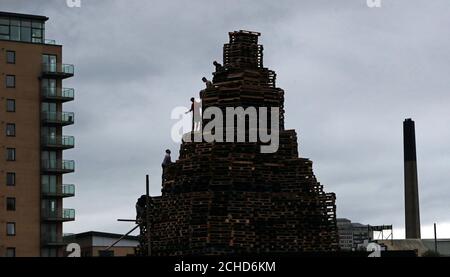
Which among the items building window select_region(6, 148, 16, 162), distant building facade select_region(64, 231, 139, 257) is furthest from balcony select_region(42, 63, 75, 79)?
distant building facade select_region(64, 231, 139, 257)

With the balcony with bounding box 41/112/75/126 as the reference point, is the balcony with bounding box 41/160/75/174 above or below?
below

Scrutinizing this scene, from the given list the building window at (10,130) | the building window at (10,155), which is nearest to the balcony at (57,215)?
the building window at (10,155)

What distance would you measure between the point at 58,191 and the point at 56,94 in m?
8.40

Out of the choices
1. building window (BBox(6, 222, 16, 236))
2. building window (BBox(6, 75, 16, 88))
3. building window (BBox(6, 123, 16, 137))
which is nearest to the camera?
building window (BBox(6, 222, 16, 236))

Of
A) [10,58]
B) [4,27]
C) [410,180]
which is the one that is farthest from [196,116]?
[410,180]

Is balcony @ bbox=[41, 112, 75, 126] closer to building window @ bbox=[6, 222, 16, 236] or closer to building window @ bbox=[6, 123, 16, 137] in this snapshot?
building window @ bbox=[6, 123, 16, 137]

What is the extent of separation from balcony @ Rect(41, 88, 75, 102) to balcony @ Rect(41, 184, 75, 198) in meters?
7.51

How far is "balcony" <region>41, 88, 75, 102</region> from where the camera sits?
309 ft

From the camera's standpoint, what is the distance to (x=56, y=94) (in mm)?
94375
